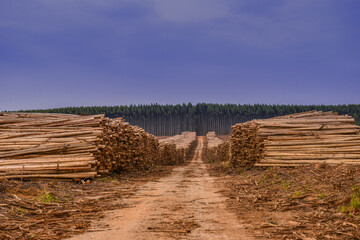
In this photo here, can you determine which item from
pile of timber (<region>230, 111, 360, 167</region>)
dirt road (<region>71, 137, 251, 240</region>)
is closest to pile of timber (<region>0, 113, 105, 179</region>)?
dirt road (<region>71, 137, 251, 240</region>)

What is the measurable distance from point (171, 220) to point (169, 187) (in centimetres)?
487

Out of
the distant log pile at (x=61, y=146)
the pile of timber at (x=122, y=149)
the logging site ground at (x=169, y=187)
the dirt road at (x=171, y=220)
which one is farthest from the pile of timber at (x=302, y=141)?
the distant log pile at (x=61, y=146)

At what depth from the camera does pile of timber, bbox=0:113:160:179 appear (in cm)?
1080

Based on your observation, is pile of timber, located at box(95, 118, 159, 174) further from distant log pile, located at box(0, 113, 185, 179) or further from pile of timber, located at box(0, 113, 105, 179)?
pile of timber, located at box(0, 113, 105, 179)

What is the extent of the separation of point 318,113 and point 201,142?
34.4 m

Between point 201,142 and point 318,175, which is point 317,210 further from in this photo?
point 201,142

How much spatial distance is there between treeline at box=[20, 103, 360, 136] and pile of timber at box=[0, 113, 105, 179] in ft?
146

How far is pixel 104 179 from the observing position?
11992 millimetres

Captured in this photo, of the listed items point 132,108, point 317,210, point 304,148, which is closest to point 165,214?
point 317,210

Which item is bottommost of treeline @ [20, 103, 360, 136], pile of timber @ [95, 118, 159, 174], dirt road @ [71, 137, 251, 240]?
dirt road @ [71, 137, 251, 240]

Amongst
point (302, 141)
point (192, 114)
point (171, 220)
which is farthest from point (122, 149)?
point (192, 114)

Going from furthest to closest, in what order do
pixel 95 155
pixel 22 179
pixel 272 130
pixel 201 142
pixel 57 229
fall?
pixel 201 142 → pixel 272 130 → pixel 95 155 → pixel 22 179 → pixel 57 229

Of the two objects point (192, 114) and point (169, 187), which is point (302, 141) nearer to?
point (169, 187)

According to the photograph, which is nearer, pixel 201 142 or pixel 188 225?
pixel 188 225
